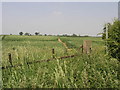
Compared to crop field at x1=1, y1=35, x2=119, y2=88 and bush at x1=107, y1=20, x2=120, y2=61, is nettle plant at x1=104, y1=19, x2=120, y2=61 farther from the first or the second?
crop field at x1=1, y1=35, x2=119, y2=88

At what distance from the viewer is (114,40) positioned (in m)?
5.00

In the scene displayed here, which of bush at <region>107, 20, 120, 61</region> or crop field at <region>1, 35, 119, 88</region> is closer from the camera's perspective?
crop field at <region>1, 35, 119, 88</region>

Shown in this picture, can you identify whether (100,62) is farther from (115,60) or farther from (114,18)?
(114,18)

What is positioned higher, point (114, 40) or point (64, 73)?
point (114, 40)

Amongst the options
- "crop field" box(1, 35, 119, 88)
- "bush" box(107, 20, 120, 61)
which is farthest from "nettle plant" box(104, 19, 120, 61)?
"crop field" box(1, 35, 119, 88)

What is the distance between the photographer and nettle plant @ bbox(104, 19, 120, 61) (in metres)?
4.95

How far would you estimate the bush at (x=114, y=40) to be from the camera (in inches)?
195

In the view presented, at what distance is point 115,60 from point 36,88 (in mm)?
3326

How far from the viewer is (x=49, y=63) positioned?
5.70 metres

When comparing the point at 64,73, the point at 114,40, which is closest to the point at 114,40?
the point at 114,40

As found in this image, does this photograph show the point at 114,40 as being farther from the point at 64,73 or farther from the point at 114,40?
the point at 64,73

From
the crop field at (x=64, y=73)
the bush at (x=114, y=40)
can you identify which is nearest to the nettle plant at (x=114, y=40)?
the bush at (x=114, y=40)

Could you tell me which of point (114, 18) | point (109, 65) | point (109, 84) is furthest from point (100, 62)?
point (109, 84)

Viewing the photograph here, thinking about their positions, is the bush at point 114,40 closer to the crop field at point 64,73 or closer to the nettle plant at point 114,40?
the nettle plant at point 114,40
